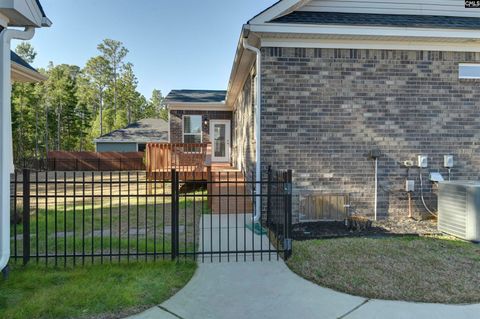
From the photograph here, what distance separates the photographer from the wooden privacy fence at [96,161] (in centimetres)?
2478

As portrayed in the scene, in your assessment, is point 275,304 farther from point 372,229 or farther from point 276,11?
point 276,11

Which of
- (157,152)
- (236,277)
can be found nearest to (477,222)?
(236,277)

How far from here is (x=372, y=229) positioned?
6.23 meters

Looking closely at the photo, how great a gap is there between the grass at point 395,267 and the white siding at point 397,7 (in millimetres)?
5047

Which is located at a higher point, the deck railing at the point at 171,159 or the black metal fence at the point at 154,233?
the deck railing at the point at 171,159

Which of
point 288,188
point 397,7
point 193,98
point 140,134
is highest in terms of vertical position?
point 397,7

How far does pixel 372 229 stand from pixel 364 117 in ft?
7.53

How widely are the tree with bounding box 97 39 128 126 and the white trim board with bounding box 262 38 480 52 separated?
133 feet

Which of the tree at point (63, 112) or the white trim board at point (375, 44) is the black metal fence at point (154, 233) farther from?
the tree at point (63, 112)

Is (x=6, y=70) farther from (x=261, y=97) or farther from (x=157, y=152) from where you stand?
(x=157, y=152)

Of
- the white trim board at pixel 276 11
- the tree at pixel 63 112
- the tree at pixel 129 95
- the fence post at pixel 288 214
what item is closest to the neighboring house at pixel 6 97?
the fence post at pixel 288 214

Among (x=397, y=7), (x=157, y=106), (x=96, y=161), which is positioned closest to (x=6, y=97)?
(x=397, y=7)

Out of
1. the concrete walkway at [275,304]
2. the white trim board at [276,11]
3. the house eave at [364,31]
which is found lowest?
the concrete walkway at [275,304]

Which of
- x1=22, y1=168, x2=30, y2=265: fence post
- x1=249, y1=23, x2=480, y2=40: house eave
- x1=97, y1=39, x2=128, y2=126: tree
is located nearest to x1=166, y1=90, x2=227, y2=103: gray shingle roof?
x1=249, y1=23, x2=480, y2=40: house eave
